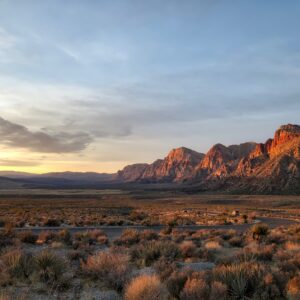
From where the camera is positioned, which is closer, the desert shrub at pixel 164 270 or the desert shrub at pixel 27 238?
the desert shrub at pixel 164 270

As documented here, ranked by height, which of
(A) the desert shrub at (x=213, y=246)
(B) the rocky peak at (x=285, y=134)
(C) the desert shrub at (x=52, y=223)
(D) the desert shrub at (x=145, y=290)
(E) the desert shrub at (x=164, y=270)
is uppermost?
(B) the rocky peak at (x=285, y=134)

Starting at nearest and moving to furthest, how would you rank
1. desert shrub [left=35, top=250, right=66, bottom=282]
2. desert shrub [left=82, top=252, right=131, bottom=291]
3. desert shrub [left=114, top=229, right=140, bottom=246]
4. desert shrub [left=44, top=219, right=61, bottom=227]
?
desert shrub [left=82, top=252, right=131, bottom=291] → desert shrub [left=35, top=250, right=66, bottom=282] → desert shrub [left=114, top=229, right=140, bottom=246] → desert shrub [left=44, top=219, right=61, bottom=227]

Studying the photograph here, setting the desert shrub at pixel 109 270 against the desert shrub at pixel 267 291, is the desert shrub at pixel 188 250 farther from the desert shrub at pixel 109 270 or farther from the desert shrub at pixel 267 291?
the desert shrub at pixel 267 291

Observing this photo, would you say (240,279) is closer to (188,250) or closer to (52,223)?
(188,250)

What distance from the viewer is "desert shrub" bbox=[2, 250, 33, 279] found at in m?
11.4

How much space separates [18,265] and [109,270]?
2624mm

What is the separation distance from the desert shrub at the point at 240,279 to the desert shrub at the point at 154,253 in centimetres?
427

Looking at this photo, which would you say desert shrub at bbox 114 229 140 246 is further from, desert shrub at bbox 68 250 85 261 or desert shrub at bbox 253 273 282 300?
desert shrub at bbox 253 273 282 300

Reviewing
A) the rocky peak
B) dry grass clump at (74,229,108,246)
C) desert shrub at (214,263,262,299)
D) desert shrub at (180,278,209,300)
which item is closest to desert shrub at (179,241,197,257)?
dry grass clump at (74,229,108,246)

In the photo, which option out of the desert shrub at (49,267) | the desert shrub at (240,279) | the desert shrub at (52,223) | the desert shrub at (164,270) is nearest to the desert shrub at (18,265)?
the desert shrub at (49,267)

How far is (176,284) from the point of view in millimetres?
9523

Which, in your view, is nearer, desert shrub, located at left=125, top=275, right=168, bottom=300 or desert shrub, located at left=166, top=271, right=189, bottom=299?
desert shrub, located at left=125, top=275, right=168, bottom=300

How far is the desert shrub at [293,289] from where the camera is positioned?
9531 millimetres

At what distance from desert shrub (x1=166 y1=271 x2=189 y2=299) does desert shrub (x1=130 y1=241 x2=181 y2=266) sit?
4.21m
